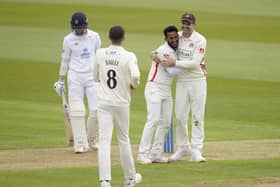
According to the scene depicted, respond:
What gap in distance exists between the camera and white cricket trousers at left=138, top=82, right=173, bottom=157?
14086mm

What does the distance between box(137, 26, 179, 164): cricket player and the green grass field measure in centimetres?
36

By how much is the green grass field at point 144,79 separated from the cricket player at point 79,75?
950mm

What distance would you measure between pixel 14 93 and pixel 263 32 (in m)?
11.0

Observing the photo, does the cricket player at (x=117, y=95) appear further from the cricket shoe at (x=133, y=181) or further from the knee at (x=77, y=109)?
the knee at (x=77, y=109)

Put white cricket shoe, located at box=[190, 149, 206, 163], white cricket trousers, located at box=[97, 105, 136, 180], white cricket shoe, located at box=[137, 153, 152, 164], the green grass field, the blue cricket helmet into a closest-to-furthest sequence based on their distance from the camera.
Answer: white cricket trousers, located at box=[97, 105, 136, 180] → the green grass field → white cricket shoe, located at box=[137, 153, 152, 164] → white cricket shoe, located at box=[190, 149, 206, 163] → the blue cricket helmet

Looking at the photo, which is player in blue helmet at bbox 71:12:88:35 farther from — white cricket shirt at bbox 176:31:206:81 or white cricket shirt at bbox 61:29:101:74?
white cricket shirt at bbox 176:31:206:81

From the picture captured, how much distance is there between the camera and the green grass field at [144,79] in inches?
518

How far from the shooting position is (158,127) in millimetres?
14312

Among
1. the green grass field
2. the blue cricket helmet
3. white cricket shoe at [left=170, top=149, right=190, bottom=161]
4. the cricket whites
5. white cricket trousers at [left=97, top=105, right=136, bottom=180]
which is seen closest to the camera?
white cricket trousers at [left=97, top=105, right=136, bottom=180]

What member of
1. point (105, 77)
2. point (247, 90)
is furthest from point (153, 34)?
point (105, 77)

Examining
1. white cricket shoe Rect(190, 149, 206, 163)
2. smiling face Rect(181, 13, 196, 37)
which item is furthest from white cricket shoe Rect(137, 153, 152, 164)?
smiling face Rect(181, 13, 196, 37)

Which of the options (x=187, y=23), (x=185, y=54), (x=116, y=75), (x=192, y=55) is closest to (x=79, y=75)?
(x=185, y=54)

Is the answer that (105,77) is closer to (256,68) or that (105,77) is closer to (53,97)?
(53,97)

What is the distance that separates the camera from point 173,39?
1420 centimetres
